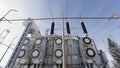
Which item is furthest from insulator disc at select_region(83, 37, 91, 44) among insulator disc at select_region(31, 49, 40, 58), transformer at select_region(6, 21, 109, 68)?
insulator disc at select_region(31, 49, 40, 58)

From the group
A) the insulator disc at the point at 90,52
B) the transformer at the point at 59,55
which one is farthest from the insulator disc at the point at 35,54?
the insulator disc at the point at 90,52

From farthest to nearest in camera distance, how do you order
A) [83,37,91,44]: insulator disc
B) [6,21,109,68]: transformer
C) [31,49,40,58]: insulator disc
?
[83,37,91,44]: insulator disc
[31,49,40,58]: insulator disc
[6,21,109,68]: transformer

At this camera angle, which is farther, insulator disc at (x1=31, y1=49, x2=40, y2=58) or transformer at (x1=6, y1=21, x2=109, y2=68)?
insulator disc at (x1=31, y1=49, x2=40, y2=58)

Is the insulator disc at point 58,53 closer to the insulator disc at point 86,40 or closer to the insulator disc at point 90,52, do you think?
the insulator disc at point 90,52

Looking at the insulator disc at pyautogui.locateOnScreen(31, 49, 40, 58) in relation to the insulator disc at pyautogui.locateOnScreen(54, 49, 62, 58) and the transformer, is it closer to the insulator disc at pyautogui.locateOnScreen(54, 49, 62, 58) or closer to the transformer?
the transformer

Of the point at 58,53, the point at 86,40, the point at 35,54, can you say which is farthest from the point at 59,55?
the point at 86,40

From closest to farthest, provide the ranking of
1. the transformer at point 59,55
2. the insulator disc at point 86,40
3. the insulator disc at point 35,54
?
the transformer at point 59,55
the insulator disc at point 35,54
the insulator disc at point 86,40

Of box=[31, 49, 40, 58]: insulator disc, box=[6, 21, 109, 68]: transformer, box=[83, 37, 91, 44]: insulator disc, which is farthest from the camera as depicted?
box=[83, 37, 91, 44]: insulator disc

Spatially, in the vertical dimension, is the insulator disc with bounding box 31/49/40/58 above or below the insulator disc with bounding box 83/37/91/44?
below

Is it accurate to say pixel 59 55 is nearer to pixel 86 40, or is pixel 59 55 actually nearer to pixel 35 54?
pixel 35 54

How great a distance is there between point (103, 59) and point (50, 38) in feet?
9.43

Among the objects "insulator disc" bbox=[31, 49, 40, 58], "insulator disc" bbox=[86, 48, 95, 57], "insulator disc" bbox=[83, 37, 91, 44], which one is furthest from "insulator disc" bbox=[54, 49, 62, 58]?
"insulator disc" bbox=[83, 37, 91, 44]

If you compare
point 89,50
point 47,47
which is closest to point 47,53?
point 47,47

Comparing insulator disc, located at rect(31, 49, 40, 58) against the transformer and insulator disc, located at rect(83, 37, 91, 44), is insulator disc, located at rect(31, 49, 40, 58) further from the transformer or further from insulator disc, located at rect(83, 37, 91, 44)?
insulator disc, located at rect(83, 37, 91, 44)
